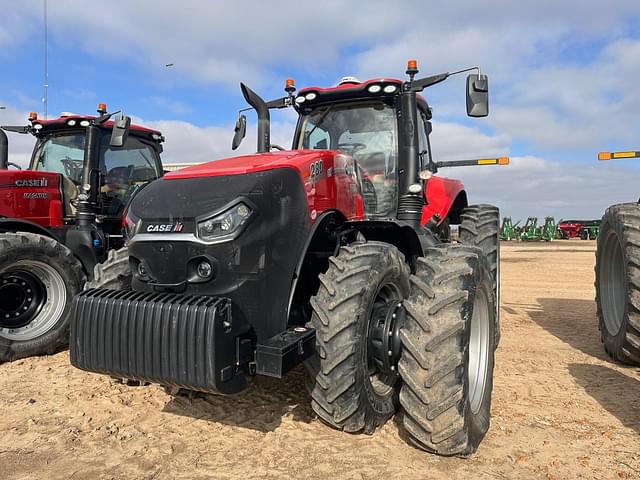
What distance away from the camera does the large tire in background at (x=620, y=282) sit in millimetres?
4445

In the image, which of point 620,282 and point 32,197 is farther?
point 32,197

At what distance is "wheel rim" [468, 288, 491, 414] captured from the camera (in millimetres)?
3398

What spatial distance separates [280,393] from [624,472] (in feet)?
7.43

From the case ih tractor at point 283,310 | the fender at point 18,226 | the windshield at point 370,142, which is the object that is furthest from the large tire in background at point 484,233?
the fender at point 18,226

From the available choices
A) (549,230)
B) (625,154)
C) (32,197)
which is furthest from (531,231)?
(32,197)

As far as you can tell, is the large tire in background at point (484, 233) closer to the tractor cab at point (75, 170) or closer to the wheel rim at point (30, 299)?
the tractor cab at point (75, 170)

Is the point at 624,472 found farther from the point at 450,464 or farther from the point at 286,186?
the point at 286,186

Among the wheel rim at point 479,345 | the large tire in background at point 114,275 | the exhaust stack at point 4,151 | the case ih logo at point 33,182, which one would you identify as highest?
the exhaust stack at point 4,151

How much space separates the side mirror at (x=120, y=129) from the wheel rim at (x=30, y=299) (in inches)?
57.4

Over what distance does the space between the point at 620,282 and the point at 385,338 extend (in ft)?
12.0

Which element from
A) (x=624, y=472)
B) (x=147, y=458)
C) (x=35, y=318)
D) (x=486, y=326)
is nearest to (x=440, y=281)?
(x=486, y=326)

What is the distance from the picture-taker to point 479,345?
3539 mm

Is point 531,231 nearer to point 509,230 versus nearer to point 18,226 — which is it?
point 509,230

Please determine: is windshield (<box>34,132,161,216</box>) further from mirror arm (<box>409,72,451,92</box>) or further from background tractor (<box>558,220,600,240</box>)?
background tractor (<box>558,220,600,240</box>)
